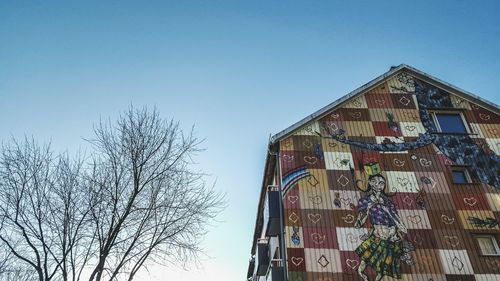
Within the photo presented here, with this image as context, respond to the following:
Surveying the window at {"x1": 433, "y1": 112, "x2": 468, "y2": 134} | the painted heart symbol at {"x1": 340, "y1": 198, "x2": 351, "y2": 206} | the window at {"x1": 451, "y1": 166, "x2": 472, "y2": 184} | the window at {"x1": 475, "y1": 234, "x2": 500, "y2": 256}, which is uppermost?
the window at {"x1": 433, "y1": 112, "x2": 468, "y2": 134}

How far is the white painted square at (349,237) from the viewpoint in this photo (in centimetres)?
1370

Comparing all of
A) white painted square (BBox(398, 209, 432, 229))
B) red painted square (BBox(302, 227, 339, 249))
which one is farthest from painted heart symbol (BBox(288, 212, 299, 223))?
white painted square (BBox(398, 209, 432, 229))

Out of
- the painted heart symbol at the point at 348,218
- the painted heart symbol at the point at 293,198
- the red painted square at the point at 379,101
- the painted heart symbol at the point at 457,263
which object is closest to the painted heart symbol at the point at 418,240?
the painted heart symbol at the point at 457,263

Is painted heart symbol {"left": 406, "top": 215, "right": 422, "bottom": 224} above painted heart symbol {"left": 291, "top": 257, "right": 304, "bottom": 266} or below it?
above

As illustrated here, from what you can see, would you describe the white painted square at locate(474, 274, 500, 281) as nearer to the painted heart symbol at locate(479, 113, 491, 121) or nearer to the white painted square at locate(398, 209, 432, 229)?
the white painted square at locate(398, 209, 432, 229)

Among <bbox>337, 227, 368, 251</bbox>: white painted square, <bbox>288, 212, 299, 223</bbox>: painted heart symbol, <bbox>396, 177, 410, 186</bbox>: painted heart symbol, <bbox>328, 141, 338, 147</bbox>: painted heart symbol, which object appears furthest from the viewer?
<bbox>328, 141, 338, 147</bbox>: painted heart symbol

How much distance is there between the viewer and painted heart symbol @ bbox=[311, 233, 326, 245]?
45.0ft

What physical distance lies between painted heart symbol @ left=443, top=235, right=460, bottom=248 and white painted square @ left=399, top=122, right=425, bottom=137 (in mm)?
4644

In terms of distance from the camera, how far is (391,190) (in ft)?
49.6

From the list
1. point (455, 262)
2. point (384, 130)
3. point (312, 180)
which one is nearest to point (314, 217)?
point (312, 180)

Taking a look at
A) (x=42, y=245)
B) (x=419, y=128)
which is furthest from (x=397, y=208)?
(x=42, y=245)

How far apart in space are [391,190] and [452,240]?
2.68 metres

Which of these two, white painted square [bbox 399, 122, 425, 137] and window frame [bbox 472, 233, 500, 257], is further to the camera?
white painted square [bbox 399, 122, 425, 137]

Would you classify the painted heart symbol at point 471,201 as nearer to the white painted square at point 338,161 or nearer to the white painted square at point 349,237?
the white painted square at point 349,237
